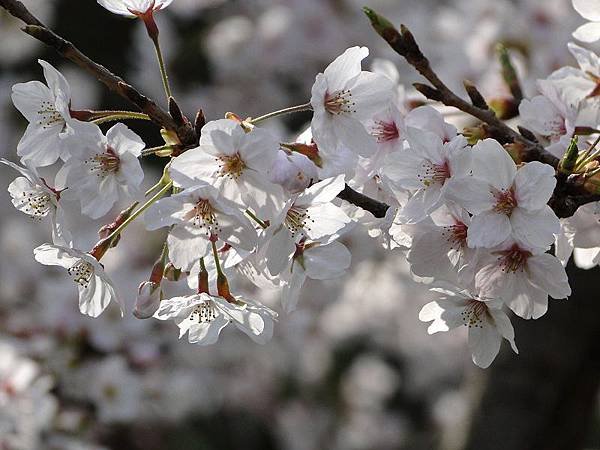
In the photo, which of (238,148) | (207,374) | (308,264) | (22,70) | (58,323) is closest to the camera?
(238,148)

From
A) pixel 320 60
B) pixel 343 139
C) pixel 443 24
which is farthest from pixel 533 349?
pixel 320 60

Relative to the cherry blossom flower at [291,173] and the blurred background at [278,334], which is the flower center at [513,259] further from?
the blurred background at [278,334]

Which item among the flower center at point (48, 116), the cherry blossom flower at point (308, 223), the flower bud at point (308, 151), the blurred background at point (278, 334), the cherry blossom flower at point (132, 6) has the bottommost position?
the blurred background at point (278, 334)

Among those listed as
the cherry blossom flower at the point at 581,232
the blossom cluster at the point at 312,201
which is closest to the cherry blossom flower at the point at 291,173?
the blossom cluster at the point at 312,201

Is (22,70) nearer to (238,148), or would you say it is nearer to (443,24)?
(443,24)

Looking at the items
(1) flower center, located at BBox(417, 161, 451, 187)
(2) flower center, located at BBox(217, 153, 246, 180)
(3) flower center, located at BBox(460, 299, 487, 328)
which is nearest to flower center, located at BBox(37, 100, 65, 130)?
(2) flower center, located at BBox(217, 153, 246, 180)
